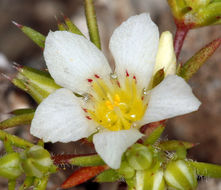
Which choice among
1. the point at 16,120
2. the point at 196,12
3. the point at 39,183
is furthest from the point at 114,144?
the point at 196,12

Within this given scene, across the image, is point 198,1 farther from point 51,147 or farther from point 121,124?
point 51,147

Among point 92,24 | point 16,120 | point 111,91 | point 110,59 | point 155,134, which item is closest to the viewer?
point 155,134

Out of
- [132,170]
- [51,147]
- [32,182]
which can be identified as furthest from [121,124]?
[51,147]

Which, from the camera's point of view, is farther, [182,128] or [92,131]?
[182,128]

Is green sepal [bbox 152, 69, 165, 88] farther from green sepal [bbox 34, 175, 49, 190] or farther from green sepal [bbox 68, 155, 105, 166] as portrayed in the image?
green sepal [bbox 34, 175, 49, 190]

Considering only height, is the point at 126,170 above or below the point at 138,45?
below

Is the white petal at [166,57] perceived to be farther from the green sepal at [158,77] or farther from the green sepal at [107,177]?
the green sepal at [107,177]

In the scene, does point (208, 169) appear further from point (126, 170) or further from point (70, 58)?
point (70, 58)
